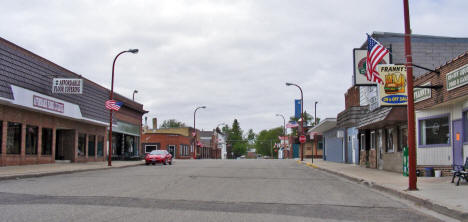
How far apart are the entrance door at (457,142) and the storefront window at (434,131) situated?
0.66m

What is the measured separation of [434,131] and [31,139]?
23184mm

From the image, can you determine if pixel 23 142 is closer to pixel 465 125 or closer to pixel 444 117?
pixel 444 117

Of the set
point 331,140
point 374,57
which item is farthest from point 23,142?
point 331,140

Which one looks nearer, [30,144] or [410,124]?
[410,124]

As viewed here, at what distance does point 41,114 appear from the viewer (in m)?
29.3

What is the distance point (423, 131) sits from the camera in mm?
20438

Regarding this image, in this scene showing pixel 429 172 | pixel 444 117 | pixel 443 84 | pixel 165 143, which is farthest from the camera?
pixel 165 143

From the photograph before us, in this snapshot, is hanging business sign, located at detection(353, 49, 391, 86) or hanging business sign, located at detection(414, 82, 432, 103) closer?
hanging business sign, located at detection(414, 82, 432, 103)

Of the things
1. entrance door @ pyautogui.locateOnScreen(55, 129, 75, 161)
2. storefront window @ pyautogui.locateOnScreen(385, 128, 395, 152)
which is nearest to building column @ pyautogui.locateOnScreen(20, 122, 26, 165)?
entrance door @ pyautogui.locateOnScreen(55, 129, 75, 161)

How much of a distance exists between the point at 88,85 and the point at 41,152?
763 centimetres

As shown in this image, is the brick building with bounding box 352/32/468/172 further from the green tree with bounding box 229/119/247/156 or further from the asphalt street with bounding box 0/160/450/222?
the green tree with bounding box 229/119/247/156

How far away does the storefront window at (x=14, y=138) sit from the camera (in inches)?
1017

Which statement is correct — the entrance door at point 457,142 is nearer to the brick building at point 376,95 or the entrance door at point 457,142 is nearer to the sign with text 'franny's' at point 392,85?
the sign with text 'franny's' at point 392,85

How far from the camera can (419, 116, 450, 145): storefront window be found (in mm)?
18458
